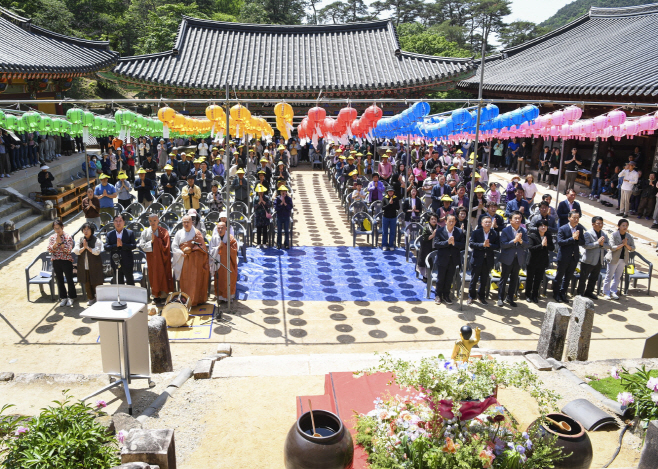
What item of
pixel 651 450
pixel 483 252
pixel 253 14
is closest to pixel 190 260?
pixel 483 252

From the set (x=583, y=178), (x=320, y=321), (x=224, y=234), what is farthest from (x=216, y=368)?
(x=583, y=178)

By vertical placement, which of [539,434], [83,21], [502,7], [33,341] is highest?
[502,7]

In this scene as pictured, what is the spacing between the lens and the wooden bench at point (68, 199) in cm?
1630

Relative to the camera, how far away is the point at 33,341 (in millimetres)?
8562

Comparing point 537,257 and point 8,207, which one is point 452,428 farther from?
point 8,207

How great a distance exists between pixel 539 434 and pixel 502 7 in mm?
59948

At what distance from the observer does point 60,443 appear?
14.5ft

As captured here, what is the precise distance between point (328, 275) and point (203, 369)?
17.6 ft

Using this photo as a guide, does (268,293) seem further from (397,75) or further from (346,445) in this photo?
(397,75)

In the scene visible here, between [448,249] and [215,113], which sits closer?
[215,113]

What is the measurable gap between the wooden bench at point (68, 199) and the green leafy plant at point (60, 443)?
12.9 m

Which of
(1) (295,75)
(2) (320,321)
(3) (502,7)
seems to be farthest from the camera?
(3) (502,7)

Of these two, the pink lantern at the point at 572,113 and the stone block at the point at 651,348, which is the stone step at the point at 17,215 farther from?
the stone block at the point at 651,348

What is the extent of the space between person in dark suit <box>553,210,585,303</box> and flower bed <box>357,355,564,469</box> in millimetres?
6887
